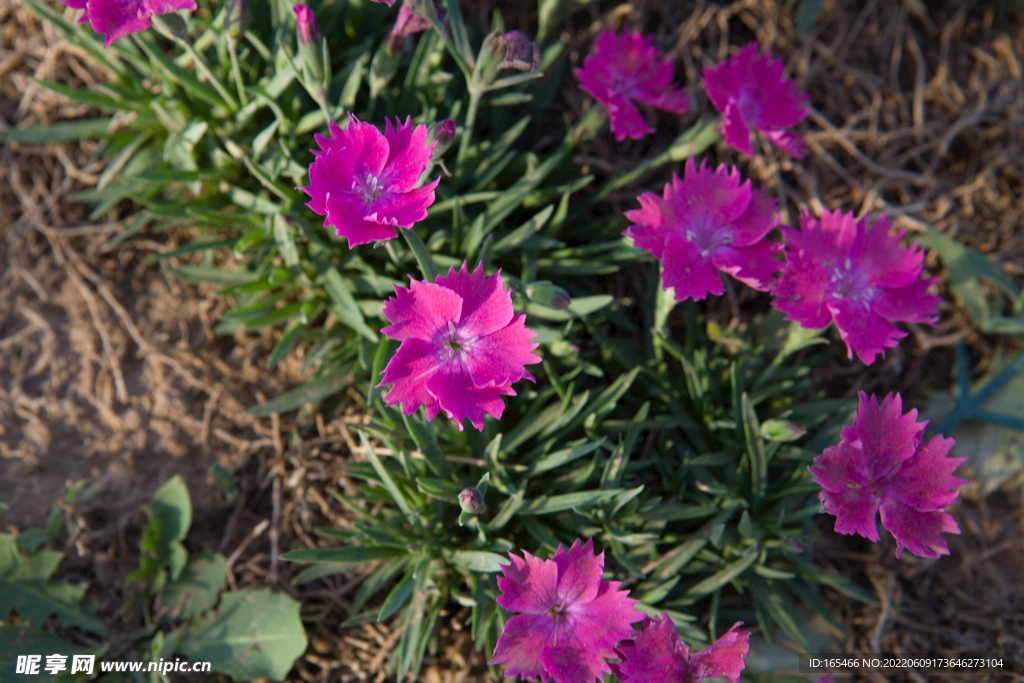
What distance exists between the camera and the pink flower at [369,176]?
1.53 meters

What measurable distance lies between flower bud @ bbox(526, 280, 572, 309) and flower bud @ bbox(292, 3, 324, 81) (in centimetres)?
80

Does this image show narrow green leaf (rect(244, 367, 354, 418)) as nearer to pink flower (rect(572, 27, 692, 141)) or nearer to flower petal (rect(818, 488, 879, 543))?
pink flower (rect(572, 27, 692, 141))

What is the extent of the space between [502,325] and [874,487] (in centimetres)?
98

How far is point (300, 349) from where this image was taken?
7.53ft

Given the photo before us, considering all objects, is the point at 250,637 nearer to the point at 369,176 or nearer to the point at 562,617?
the point at 562,617

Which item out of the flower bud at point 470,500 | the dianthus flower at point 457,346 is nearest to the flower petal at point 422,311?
the dianthus flower at point 457,346

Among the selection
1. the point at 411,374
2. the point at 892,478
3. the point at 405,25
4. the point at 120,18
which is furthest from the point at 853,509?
the point at 120,18

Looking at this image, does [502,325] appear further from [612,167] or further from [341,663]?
[341,663]

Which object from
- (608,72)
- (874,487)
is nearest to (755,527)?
(874,487)

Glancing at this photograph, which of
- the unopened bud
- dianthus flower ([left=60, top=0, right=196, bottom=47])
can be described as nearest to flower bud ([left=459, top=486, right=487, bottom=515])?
the unopened bud

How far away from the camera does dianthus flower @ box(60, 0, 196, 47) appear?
1593 millimetres

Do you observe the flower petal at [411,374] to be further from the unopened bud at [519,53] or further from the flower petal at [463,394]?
the unopened bud at [519,53]

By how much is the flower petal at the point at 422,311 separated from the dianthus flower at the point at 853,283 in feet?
2.88

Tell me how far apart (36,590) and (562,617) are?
5.37 feet
